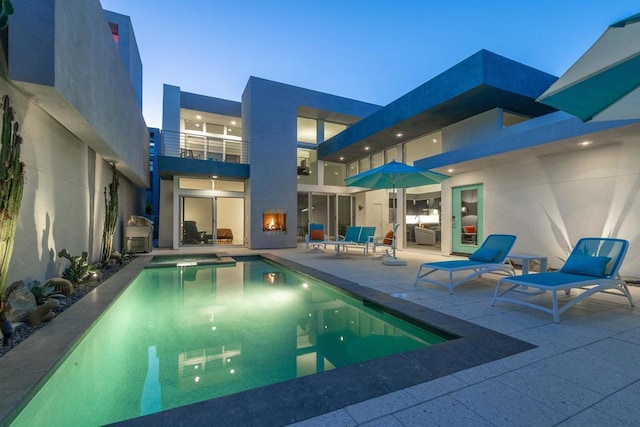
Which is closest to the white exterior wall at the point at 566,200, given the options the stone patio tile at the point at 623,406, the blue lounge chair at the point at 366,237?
the blue lounge chair at the point at 366,237

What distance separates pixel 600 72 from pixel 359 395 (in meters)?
3.19

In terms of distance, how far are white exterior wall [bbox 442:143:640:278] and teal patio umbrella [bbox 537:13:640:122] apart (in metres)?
3.95

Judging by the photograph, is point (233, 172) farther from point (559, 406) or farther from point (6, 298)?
point (559, 406)

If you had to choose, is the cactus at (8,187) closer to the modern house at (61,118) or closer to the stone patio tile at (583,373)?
the modern house at (61,118)

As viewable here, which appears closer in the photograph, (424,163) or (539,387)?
(539,387)

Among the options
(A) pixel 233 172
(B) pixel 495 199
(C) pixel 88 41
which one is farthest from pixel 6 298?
(B) pixel 495 199

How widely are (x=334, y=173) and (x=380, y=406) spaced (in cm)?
1433

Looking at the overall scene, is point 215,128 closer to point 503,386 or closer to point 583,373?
point 503,386

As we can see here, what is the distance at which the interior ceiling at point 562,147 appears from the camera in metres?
5.59

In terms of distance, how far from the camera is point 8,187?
3.30 metres

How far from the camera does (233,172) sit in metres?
12.4

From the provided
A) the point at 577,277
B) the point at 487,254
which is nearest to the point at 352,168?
the point at 487,254

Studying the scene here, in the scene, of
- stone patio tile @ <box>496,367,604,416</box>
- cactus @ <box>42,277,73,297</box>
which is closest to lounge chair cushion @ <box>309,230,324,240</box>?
cactus @ <box>42,277,73,297</box>

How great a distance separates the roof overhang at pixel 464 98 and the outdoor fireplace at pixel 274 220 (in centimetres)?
470
